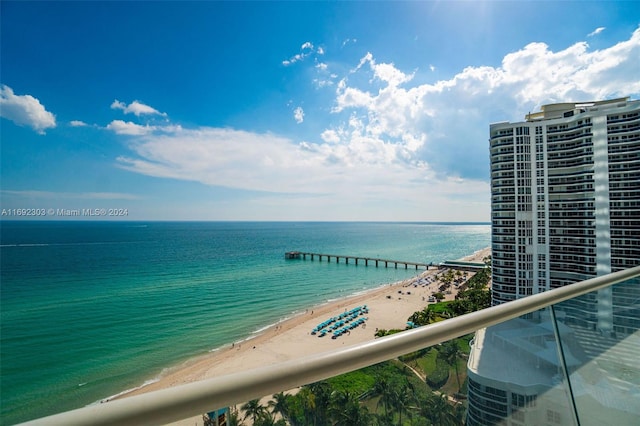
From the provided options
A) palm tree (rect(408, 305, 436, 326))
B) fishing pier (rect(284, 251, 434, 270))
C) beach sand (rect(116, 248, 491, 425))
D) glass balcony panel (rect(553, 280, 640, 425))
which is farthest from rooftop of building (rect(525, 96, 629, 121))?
fishing pier (rect(284, 251, 434, 270))

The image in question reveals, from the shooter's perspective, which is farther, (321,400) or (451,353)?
(451,353)

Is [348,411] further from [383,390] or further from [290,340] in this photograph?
[290,340]

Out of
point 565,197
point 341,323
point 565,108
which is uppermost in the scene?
point 565,108

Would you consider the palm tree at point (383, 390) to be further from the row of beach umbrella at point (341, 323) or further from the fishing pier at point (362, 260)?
the fishing pier at point (362, 260)

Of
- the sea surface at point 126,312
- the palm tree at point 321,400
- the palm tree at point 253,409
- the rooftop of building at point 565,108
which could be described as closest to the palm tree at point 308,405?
the palm tree at point 321,400

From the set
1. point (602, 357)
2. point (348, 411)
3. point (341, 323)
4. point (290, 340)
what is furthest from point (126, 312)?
point (602, 357)

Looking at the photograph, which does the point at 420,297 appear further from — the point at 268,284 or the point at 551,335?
the point at 551,335

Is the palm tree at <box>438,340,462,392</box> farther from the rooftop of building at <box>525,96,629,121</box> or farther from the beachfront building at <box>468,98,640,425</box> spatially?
the rooftop of building at <box>525,96,629,121</box>
